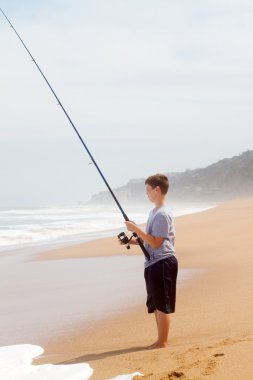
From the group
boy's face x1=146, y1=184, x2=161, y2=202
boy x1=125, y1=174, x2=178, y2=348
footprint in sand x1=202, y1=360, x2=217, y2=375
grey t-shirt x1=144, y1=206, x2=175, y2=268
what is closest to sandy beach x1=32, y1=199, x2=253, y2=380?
footprint in sand x1=202, y1=360, x2=217, y2=375

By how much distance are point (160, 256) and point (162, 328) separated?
0.57m

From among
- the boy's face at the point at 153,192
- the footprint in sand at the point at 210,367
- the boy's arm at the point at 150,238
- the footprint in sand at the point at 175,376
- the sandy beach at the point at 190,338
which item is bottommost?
the sandy beach at the point at 190,338

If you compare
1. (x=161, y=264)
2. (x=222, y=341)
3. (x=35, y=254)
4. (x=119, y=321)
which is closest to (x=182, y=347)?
Result: (x=222, y=341)

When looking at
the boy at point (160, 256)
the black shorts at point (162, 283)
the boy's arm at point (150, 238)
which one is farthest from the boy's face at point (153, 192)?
the black shorts at point (162, 283)

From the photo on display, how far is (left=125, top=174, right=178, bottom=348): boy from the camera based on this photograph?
4.44 metres

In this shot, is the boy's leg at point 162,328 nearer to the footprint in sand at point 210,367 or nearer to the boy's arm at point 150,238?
the boy's arm at point 150,238

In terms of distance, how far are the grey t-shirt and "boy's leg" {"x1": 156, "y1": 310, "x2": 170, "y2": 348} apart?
16.6 inches

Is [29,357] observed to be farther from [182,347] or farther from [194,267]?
[194,267]

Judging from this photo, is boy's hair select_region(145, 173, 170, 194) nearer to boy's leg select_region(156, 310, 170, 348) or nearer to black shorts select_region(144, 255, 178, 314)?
black shorts select_region(144, 255, 178, 314)

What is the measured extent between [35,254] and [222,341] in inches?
339

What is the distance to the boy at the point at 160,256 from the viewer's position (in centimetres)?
444

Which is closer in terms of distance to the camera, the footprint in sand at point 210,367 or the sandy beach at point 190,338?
the footprint in sand at point 210,367

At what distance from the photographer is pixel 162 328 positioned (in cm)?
441

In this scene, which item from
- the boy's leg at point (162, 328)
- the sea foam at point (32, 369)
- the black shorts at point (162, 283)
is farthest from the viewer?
the black shorts at point (162, 283)
